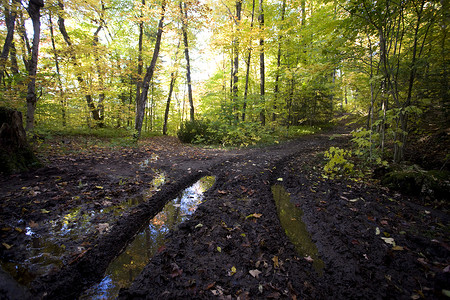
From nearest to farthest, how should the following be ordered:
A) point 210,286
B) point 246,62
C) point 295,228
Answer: point 210,286 → point 295,228 → point 246,62

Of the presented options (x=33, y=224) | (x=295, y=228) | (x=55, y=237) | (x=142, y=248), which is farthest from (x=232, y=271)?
(x=33, y=224)

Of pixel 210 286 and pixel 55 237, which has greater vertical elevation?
pixel 55 237

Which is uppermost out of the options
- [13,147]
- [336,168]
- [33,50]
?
[33,50]

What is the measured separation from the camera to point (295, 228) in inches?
106

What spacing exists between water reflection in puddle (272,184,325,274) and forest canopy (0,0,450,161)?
283 centimetres

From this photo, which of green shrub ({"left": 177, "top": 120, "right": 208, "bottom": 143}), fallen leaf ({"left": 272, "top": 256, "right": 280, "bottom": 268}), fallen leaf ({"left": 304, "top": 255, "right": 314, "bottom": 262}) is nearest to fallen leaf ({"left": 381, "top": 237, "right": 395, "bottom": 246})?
fallen leaf ({"left": 304, "top": 255, "right": 314, "bottom": 262})

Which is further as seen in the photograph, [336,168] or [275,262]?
[336,168]

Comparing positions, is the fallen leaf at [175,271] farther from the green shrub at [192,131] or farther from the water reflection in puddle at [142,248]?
the green shrub at [192,131]

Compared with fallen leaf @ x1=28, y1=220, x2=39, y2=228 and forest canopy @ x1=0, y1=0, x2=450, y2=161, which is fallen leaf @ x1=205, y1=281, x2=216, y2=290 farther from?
forest canopy @ x1=0, y1=0, x2=450, y2=161

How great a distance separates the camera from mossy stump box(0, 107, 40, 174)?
144 inches

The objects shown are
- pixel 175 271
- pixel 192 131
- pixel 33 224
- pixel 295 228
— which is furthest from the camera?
pixel 192 131

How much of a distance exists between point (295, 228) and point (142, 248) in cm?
216

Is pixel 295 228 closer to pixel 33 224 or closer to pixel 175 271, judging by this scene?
pixel 175 271

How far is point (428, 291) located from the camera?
1548 millimetres
